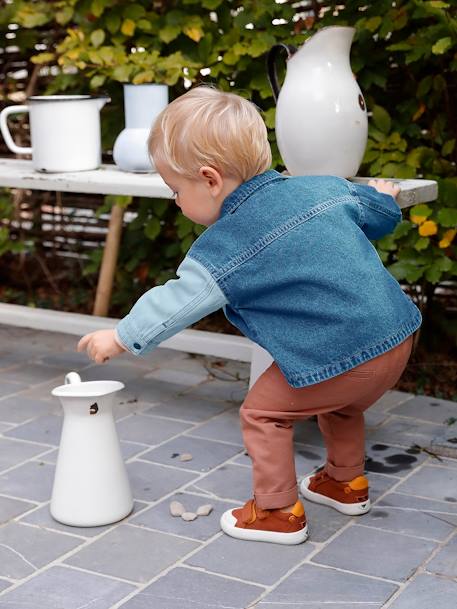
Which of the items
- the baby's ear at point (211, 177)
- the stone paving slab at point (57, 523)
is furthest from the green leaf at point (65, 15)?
the stone paving slab at point (57, 523)

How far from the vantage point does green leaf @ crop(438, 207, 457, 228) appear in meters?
3.17

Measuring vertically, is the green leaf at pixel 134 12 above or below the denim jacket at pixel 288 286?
above

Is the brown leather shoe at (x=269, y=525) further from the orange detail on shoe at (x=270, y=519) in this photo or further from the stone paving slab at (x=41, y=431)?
the stone paving slab at (x=41, y=431)

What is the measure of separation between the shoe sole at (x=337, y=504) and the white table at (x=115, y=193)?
0.39 m

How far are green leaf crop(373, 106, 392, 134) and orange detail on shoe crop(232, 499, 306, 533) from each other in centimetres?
156

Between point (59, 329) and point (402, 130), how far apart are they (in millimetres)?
1328

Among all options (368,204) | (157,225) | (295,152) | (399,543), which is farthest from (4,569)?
(157,225)

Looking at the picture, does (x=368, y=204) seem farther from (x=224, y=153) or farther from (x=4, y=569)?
(x=4, y=569)

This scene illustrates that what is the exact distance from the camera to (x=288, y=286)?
2.10 m

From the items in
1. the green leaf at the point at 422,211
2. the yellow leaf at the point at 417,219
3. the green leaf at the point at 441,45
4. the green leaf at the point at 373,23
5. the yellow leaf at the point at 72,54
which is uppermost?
the green leaf at the point at 373,23

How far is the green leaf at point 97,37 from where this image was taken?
366 centimetres

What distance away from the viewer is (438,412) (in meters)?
3.12

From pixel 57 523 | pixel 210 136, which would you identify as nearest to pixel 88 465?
pixel 57 523

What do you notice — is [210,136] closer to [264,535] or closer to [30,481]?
[264,535]
